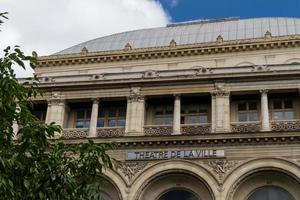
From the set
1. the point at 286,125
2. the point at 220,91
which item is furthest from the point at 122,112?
the point at 286,125

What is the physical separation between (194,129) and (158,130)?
2.42 meters

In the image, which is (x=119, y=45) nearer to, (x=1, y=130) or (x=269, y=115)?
(x=269, y=115)

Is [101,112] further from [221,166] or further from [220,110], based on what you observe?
[221,166]

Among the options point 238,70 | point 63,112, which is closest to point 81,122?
point 63,112

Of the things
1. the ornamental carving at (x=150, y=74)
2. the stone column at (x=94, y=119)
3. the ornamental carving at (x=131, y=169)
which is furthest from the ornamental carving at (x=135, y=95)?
the ornamental carving at (x=131, y=169)

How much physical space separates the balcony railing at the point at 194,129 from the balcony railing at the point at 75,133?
6.76 meters

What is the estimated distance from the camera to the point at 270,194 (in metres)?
32.0

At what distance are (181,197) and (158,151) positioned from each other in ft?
10.7

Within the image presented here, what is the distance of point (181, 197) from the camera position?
3325cm

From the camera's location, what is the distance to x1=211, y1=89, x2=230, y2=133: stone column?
1326 inches

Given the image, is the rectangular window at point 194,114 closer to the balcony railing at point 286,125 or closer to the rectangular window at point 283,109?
the rectangular window at point 283,109

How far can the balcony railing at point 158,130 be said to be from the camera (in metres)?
34.9

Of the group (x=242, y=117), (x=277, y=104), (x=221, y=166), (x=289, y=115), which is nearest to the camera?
(x=221, y=166)

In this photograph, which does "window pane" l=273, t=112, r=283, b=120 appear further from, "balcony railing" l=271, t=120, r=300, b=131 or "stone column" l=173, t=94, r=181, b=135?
"stone column" l=173, t=94, r=181, b=135
